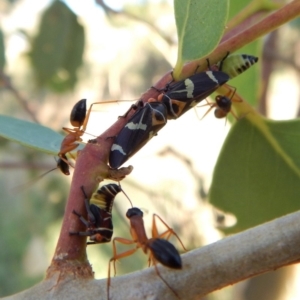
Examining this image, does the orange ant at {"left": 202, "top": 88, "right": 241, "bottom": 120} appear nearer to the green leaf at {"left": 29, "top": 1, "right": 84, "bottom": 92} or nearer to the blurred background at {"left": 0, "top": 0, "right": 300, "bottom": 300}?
the blurred background at {"left": 0, "top": 0, "right": 300, "bottom": 300}

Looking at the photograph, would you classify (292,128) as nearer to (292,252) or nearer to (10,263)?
(292,252)

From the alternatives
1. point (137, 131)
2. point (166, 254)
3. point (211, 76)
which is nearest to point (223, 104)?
point (211, 76)

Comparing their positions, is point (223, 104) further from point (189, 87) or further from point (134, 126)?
point (134, 126)

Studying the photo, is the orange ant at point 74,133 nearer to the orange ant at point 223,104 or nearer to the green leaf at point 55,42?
the orange ant at point 223,104

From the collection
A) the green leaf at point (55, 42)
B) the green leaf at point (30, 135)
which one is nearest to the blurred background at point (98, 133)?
the green leaf at point (55, 42)

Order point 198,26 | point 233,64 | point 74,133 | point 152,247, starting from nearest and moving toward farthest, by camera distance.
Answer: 1. point 152,247
2. point 198,26
3. point 233,64
4. point 74,133

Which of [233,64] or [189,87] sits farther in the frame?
[233,64]
